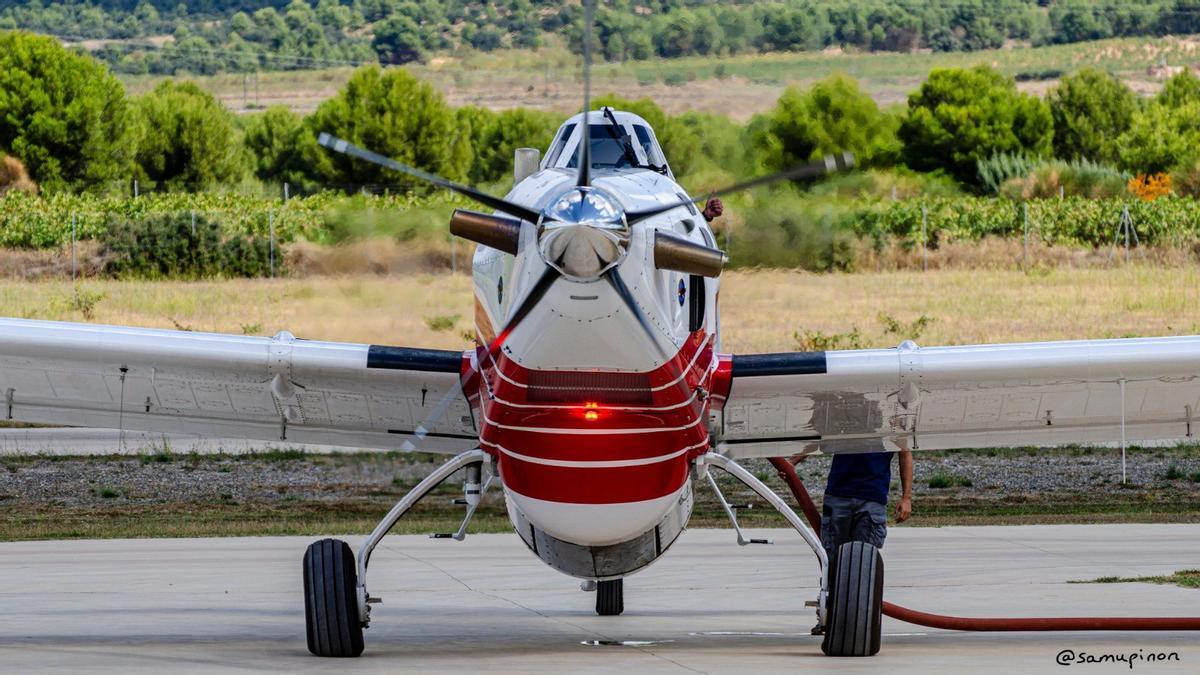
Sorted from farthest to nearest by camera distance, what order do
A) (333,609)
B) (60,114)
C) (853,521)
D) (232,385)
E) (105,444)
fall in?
(60,114), (105,444), (232,385), (853,521), (333,609)

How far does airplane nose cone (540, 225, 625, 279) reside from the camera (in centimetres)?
822

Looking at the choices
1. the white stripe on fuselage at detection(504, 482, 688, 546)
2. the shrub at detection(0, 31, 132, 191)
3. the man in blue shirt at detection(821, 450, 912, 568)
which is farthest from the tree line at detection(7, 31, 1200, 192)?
the white stripe on fuselage at detection(504, 482, 688, 546)

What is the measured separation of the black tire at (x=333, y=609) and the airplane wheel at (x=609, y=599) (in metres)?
2.93

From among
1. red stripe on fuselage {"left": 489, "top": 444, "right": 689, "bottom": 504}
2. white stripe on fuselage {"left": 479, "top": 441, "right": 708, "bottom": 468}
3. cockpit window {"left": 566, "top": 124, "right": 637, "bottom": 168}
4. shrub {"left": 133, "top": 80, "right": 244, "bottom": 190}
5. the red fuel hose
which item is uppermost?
cockpit window {"left": 566, "top": 124, "right": 637, "bottom": 168}

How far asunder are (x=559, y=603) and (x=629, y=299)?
596 centimetres

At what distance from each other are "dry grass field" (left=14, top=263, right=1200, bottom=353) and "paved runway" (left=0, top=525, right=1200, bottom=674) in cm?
622

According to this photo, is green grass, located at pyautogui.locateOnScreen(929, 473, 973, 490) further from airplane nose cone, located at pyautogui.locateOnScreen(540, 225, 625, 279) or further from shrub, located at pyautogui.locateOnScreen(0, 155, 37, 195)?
shrub, located at pyautogui.locateOnScreen(0, 155, 37, 195)

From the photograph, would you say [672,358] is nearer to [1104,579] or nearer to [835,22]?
[1104,579]

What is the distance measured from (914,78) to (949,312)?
3892cm

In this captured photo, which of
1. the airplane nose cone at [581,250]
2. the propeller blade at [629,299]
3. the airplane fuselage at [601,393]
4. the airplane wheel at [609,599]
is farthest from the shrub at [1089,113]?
the airplane nose cone at [581,250]

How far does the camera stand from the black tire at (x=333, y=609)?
10.6 meters

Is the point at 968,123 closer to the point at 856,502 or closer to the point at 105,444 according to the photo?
the point at 105,444

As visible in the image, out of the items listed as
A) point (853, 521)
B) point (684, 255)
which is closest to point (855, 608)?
point (853, 521)

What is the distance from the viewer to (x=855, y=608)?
10523mm
